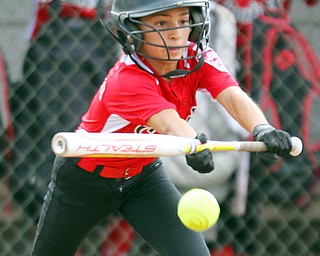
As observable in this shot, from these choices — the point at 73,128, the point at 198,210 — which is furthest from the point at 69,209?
the point at 73,128

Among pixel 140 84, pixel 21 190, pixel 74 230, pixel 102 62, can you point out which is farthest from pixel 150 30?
pixel 21 190

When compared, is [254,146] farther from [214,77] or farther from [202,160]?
[214,77]

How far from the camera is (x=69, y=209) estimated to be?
336 cm

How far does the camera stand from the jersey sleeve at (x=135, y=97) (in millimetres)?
2973

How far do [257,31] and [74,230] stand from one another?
1571 millimetres

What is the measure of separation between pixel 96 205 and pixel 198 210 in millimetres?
645

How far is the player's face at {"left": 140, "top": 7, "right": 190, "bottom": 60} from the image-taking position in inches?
122

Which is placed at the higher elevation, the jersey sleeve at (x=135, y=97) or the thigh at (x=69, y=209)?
the jersey sleeve at (x=135, y=97)

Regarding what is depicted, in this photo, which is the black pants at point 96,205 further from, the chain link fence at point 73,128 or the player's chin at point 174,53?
the chain link fence at point 73,128

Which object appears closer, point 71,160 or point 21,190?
point 71,160

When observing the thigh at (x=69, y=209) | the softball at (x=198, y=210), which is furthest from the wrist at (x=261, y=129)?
the thigh at (x=69, y=209)

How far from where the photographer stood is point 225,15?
4320 mm

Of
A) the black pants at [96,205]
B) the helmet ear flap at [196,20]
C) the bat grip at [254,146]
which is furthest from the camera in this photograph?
the black pants at [96,205]

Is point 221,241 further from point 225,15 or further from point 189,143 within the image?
point 189,143
